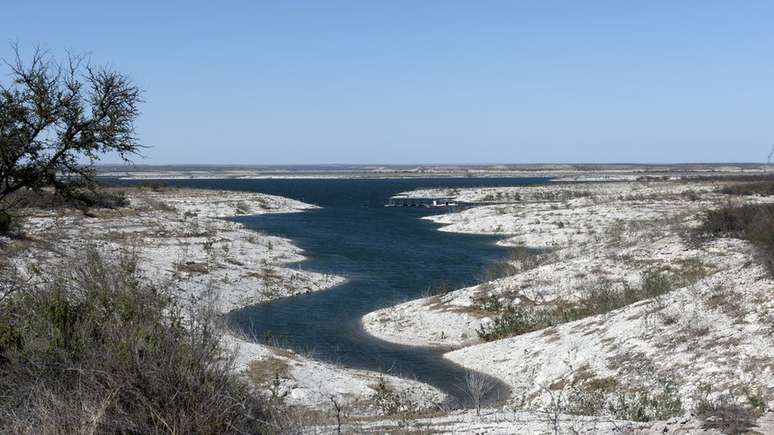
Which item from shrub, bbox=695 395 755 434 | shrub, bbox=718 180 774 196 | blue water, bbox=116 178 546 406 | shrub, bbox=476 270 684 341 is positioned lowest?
blue water, bbox=116 178 546 406

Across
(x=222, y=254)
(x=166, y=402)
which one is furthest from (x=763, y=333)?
(x=222, y=254)

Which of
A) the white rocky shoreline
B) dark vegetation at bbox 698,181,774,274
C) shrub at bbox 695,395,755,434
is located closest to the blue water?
the white rocky shoreline

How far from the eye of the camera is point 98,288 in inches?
364

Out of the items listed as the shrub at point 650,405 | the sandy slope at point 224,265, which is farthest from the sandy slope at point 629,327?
the sandy slope at point 224,265

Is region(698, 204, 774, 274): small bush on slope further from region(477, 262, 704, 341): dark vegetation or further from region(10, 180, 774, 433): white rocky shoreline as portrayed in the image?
region(477, 262, 704, 341): dark vegetation

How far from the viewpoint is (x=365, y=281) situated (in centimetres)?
3494

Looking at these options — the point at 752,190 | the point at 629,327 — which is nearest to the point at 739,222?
the point at 629,327

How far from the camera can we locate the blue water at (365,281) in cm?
2159

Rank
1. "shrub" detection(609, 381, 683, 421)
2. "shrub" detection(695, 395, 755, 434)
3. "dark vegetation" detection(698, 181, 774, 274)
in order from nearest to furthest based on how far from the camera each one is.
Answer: "shrub" detection(695, 395, 755, 434)
"shrub" detection(609, 381, 683, 421)
"dark vegetation" detection(698, 181, 774, 274)

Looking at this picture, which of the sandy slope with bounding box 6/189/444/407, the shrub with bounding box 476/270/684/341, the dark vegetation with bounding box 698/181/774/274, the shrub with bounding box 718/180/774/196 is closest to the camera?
the sandy slope with bounding box 6/189/444/407

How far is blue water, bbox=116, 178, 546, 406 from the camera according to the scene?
21.6 meters

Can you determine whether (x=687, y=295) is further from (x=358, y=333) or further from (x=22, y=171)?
(x=22, y=171)

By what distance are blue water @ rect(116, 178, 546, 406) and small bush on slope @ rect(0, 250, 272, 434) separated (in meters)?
4.17

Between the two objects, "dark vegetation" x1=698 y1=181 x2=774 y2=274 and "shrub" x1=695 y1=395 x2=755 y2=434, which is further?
"dark vegetation" x1=698 y1=181 x2=774 y2=274
